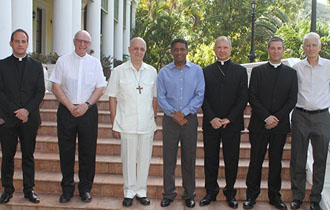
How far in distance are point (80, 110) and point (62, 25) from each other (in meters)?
7.20

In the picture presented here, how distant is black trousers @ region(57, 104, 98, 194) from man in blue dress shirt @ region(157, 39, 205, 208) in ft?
3.13

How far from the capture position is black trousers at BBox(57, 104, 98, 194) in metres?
4.55

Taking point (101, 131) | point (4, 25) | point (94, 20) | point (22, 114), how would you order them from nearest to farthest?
1. point (22, 114)
2. point (101, 131)
3. point (4, 25)
4. point (94, 20)

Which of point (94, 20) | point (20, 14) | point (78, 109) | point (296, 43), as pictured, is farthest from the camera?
point (296, 43)

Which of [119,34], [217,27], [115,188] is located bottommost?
[115,188]

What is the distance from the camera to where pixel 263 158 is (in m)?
4.63

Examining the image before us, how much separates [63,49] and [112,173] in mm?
6494

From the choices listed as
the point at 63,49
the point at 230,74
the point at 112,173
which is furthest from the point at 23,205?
the point at 63,49

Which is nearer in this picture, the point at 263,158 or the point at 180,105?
the point at 180,105

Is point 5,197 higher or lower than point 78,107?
lower

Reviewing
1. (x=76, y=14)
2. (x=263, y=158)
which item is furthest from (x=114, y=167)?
(x=76, y=14)

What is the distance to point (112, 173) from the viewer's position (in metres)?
5.59

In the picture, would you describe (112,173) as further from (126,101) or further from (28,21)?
(28,21)

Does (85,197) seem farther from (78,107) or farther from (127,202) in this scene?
(78,107)
